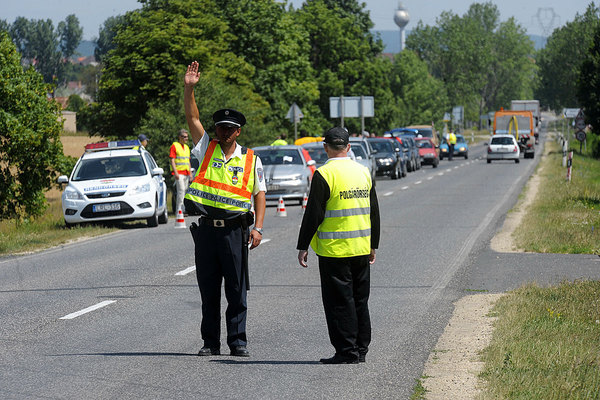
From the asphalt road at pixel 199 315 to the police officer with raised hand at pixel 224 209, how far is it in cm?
45

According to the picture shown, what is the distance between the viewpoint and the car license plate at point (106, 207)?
2147 cm

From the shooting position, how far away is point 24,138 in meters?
23.0

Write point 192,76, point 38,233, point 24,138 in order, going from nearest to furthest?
point 192,76 → point 38,233 → point 24,138

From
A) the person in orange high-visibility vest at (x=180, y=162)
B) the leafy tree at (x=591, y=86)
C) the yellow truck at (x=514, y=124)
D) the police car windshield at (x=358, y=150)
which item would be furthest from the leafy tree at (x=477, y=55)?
the person in orange high-visibility vest at (x=180, y=162)

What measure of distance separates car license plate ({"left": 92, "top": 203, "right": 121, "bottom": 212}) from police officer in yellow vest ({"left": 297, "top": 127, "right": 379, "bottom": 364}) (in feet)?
46.1

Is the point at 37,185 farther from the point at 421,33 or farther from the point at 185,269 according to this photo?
the point at 421,33

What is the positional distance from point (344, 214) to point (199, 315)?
2880 mm

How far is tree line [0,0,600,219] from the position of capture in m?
46.6

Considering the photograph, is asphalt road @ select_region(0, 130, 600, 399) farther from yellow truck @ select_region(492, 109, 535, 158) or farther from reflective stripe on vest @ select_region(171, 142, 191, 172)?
yellow truck @ select_region(492, 109, 535, 158)

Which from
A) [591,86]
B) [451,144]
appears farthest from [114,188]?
[451,144]

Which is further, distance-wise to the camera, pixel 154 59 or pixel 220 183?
pixel 154 59

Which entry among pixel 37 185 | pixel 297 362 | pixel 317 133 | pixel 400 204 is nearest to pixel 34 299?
pixel 297 362

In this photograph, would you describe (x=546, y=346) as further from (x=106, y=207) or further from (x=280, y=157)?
(x=280, y=157)

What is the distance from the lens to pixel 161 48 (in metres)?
48.1
